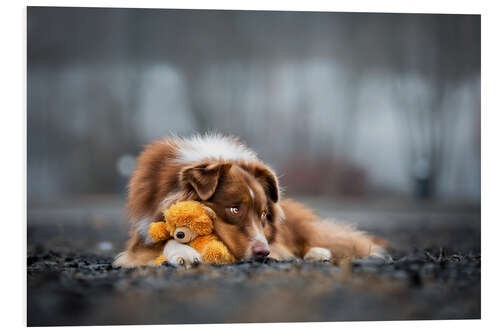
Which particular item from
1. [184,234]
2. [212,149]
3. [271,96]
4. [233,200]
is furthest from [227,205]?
[271,96]

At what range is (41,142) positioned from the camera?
18.0 ft

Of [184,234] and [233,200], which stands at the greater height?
[233,200]

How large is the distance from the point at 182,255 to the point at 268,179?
1.09 meters

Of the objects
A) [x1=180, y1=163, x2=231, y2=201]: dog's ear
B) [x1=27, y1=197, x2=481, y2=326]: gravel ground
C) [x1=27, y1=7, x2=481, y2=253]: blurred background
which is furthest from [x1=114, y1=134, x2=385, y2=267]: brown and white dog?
[x1=27, y1=7, x2=481, y2=253]: blurred background

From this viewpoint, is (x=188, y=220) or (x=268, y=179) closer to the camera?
(x=188, y=220)

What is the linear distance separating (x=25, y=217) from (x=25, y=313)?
2.95 feet

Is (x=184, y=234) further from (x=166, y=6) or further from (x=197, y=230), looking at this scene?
(x=166, y=6)

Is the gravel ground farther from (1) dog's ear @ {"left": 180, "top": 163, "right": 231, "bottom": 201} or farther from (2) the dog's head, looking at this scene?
(1) dog's ear @ {"left": 180, "top": 163, "right": 231, "bottom": 201}

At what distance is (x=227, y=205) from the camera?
4766 mm

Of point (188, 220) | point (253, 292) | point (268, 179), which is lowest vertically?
point (253, 292)

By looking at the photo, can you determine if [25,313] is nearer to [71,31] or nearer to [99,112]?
[99,112]

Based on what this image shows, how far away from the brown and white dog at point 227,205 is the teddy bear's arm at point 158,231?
88 mm

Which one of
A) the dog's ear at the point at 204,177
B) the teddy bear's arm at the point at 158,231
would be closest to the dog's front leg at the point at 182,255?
the teddy bear's arm at the point at 158,231
